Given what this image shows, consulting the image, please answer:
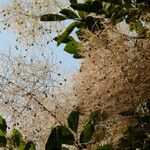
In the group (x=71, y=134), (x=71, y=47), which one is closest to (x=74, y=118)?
(x=71, y=134)

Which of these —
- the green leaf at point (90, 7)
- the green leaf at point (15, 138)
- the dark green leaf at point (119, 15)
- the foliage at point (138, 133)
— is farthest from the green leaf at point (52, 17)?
the foliage at point (138, 133)

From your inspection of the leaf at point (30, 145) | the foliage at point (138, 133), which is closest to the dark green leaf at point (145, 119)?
the foliage at point (138, 133)

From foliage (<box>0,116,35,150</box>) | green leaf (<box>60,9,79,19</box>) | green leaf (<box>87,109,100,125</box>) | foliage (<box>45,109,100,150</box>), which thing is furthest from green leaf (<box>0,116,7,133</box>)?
green leaf (<box>60,9,79,19</box>)

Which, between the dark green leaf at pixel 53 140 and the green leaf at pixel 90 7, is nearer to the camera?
the dark green leaf at pixel 53 140

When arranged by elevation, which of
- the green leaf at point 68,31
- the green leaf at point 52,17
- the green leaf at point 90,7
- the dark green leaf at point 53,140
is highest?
the green leaf at point 90,7

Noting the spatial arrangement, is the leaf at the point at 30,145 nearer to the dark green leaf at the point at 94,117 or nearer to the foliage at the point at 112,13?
the dark green leaf at the point at 94,117

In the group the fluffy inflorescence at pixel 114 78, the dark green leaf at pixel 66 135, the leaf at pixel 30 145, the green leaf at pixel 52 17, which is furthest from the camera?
the green leaf at pixel 52 17

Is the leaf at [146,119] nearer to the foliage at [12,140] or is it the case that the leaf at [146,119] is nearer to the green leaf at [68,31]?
the foliage at [12,140]

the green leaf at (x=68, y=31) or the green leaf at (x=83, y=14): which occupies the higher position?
the green leaf at (x=83, y=14)

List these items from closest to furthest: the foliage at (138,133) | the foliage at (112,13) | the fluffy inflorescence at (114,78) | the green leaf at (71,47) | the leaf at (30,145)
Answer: the fluffy inflorescence at (114,78) < the foliage at (138,133) < the leaf at (30,145) < the foliage at (112,13) < the green leaf at (71,47)

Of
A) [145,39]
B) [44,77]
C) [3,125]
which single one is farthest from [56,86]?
[145,39]
